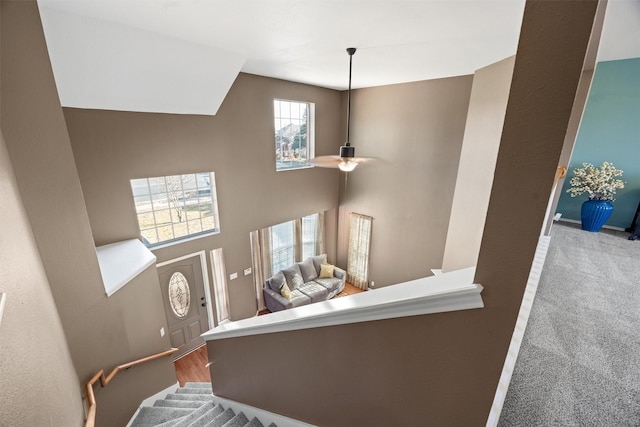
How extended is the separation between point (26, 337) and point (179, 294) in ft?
12.8

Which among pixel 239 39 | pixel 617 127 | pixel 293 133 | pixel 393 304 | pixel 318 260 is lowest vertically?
pixel 318 260

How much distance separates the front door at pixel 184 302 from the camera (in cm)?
465

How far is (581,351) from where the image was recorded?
1327mm

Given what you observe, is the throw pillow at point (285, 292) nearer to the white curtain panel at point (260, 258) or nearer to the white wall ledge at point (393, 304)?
the white curtain panel at point (260, 258)

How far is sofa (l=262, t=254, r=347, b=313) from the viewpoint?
5906 millimetres

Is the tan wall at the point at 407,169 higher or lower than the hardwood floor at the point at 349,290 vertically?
higher

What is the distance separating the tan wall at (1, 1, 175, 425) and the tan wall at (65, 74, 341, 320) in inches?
68.1

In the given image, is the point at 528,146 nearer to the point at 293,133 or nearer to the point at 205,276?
the point at 205,276

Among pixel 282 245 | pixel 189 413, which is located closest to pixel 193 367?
pixel 189 413

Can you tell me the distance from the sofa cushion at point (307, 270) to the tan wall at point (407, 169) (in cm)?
147

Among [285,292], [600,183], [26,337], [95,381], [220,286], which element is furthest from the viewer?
[285,292]

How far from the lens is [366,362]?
4.34 ft

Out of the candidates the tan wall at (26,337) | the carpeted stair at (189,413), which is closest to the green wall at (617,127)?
the carpeted stair at (189,413)

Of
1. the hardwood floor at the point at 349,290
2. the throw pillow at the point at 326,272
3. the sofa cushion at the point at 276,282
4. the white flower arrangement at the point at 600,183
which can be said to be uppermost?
the white flower arrangement at the point at 600,183
